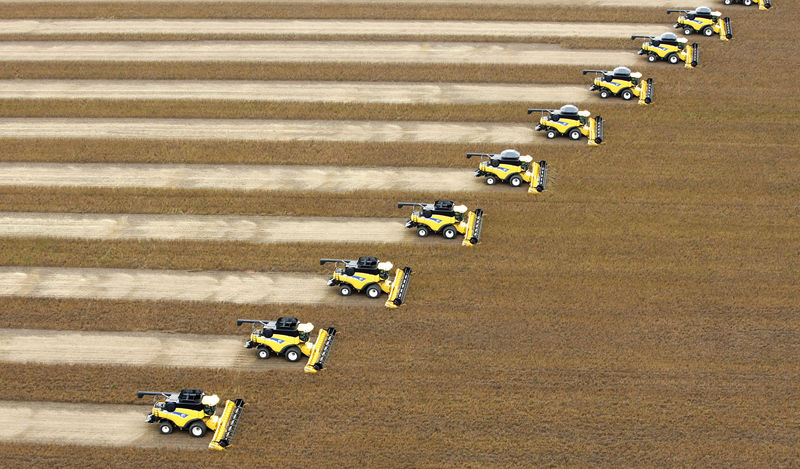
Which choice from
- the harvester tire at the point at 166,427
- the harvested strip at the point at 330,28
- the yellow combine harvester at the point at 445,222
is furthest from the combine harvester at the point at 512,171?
the harvester tire at the point at 166,427

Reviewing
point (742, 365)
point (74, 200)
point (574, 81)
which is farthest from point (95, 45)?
point (742, 365)

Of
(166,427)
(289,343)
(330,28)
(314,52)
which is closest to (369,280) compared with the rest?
(289,343)

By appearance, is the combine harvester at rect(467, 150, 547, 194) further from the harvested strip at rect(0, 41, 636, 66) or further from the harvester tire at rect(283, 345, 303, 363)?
the harvester tire at rect(283, 345, 303, 363)

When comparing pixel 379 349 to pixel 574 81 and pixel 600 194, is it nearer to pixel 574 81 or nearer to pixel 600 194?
pixel 600 194

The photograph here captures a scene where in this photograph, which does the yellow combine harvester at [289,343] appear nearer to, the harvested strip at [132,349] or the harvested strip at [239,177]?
the harvested strip at [132,349]

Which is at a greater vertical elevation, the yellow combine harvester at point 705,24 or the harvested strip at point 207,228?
the yellow combine harvester at point 705,24

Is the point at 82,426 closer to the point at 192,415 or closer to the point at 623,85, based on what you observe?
the point at 192,415

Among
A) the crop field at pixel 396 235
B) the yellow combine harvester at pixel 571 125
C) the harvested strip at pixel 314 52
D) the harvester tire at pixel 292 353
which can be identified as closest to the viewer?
the crop field at pixel 396 235
